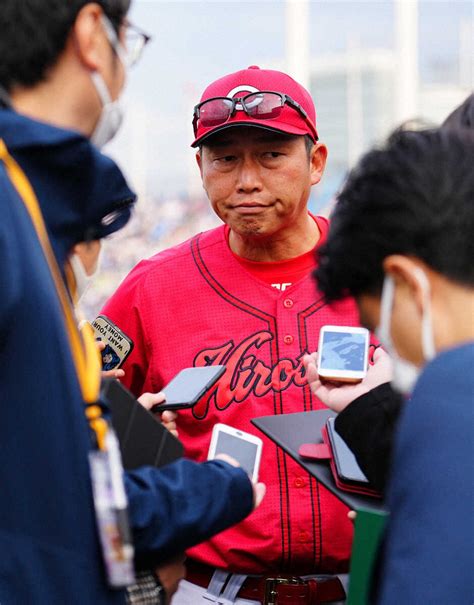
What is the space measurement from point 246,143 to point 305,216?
0.34m

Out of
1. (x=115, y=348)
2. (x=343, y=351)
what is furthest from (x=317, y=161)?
(x=343, y=351)

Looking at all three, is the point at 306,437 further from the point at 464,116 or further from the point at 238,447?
the point at 464,116

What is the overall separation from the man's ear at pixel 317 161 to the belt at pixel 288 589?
4.45ft

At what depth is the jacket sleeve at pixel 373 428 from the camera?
2.14m

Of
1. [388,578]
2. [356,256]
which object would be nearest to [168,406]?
[356,256]

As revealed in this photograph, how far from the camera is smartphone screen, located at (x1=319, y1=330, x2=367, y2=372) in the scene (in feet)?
8.18

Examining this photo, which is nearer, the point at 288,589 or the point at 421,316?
the point at 421,316

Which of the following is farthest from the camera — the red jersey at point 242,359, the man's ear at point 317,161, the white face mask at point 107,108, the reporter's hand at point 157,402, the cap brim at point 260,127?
the man's ear at point 317,161

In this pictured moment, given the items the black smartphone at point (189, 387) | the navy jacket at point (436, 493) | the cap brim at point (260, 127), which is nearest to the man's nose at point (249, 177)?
the cap brim at point (260, 127)

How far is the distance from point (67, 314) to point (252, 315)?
4.60 feet

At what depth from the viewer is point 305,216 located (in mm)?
3402

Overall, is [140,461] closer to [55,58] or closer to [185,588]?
[55,58]

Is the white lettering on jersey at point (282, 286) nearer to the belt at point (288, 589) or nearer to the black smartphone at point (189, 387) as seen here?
the black smartphone at point (189, 387)

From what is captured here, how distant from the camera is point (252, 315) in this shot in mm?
3178
